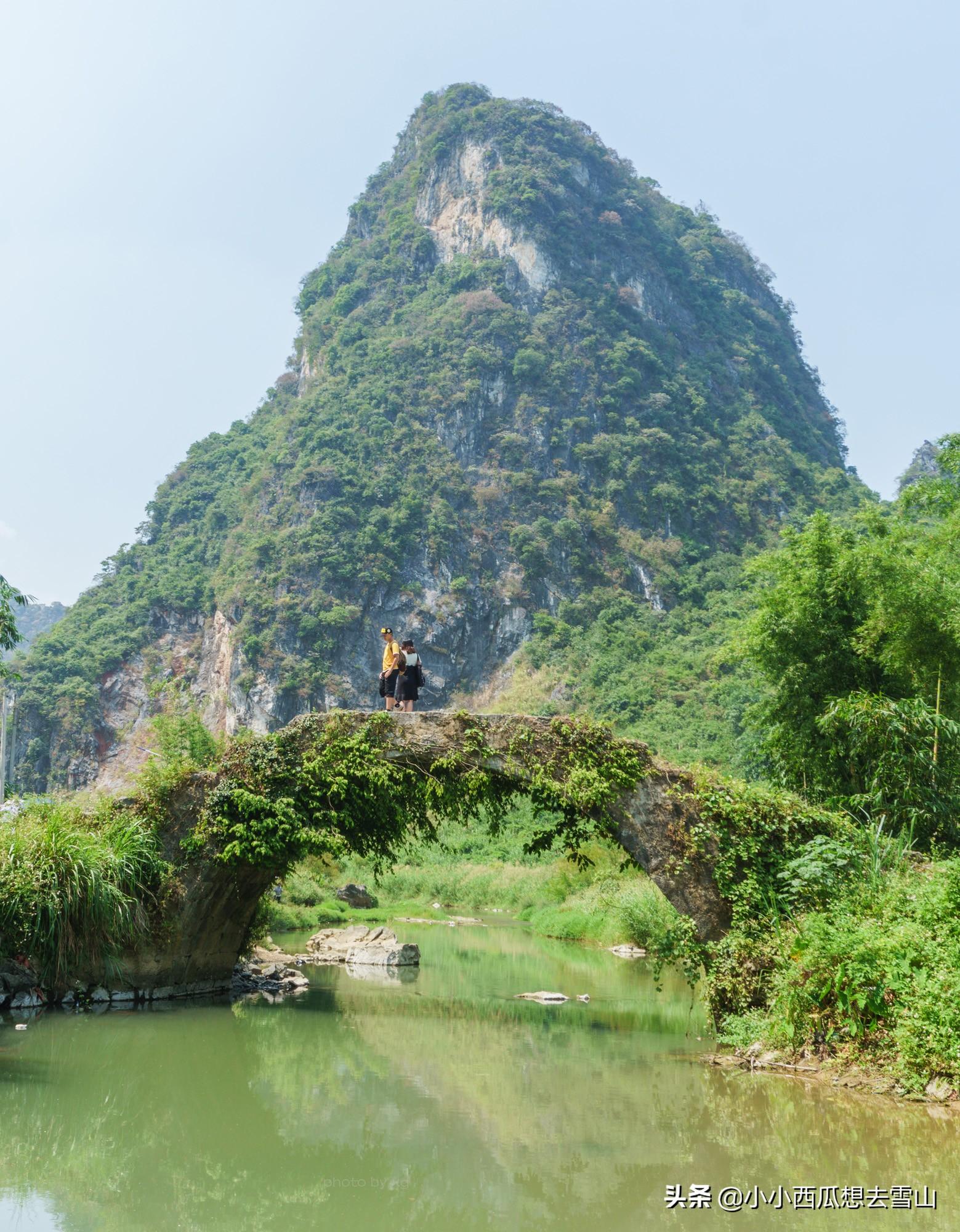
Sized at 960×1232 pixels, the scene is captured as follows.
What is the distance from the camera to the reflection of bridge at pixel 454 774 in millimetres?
11984

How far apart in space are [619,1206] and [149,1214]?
115 inches

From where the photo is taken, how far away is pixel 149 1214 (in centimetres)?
618

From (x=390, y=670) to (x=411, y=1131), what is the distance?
6976 millimetres

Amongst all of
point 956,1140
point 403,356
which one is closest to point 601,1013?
point 956,1140

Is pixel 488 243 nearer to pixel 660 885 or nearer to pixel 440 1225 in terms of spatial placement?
pixel 660 885

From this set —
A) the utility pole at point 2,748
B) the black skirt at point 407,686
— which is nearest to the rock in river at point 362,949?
the utility pole at point 2,748

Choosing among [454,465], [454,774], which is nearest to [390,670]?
[454,774]

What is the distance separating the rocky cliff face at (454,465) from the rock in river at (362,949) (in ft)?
133

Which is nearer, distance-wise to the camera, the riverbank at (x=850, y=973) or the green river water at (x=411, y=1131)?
the green river water at (x=411, y=1131)

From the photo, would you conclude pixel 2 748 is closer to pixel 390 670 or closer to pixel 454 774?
pixel 390 670

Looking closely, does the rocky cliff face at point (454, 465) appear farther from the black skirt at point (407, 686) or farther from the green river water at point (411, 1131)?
the green river water at point (411, 1131)

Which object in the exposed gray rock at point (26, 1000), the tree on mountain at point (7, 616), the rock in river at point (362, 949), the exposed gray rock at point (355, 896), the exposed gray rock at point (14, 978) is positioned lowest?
the exposed gray rock at point (355, 896)

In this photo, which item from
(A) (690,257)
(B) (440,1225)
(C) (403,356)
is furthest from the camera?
(A) (690,257)

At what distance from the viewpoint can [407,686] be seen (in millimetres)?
13875
